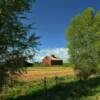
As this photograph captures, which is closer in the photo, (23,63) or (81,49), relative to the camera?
(23,63)

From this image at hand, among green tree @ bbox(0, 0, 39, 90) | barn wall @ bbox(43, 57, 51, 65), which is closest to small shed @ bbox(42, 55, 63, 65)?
barn wall @ bbox(43, 57, 51, 65)

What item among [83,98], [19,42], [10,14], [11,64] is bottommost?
[83,98]

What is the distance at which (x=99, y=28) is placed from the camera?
47000 mm

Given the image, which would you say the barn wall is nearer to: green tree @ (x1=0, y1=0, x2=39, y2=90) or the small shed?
the small shed

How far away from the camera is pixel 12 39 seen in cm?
2352

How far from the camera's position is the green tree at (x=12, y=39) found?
23.3m

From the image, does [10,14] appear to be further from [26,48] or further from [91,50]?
[91,50]

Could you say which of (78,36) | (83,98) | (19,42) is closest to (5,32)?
(19,42)

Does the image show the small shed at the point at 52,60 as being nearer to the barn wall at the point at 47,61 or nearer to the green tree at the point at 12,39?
the barn wall at the point at 47,61

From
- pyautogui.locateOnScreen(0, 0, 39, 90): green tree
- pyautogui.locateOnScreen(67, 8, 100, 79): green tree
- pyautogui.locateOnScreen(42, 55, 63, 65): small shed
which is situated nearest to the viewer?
pyautogui.locateOnScreen(0, 0, 39, 90): green tree

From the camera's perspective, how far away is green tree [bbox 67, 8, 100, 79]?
46.9 m

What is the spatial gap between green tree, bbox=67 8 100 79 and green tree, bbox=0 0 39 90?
76.6ft

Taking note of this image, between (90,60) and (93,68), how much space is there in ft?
3.72

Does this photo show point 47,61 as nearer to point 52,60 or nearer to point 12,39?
point 52,60
